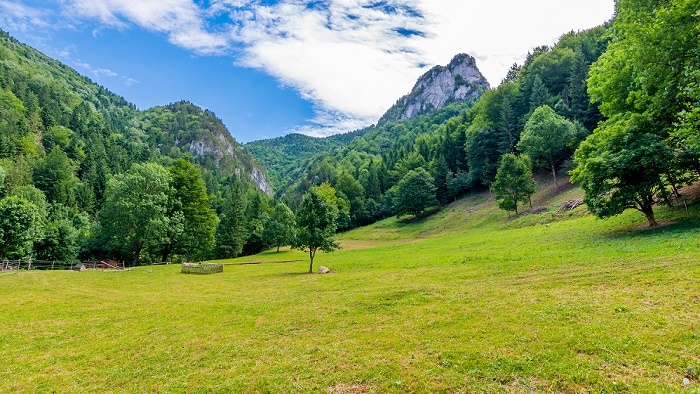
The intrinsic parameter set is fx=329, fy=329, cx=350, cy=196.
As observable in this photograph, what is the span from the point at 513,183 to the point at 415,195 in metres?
33.3

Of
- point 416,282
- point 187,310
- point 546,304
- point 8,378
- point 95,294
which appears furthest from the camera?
point 95,294

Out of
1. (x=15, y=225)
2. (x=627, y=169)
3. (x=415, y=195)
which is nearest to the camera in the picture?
(x=627, y=169)

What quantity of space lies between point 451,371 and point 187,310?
15.5 meters

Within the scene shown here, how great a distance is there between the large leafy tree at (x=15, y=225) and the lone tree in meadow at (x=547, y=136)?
8390cm

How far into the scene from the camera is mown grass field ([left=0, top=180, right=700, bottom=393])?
851cm

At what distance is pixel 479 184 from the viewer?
89.3 m

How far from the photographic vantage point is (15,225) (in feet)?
141

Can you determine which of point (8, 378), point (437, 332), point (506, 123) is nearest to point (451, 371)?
point (437, 332)

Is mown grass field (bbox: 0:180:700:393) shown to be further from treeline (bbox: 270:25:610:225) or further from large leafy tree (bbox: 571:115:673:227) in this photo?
treeline (bbox: 270:25:610:225)

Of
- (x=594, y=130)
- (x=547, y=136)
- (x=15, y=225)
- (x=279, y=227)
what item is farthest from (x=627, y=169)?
(x=15, y=225)

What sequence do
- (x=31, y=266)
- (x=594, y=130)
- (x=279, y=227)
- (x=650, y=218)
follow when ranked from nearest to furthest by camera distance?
(x=650, y=218), (x=594, y=130), (x=31, y=266), (x=279, y=227)

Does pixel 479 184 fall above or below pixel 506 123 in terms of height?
below

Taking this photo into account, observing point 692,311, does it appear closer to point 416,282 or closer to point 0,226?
point 416,282

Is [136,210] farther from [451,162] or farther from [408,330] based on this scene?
[451,162]
